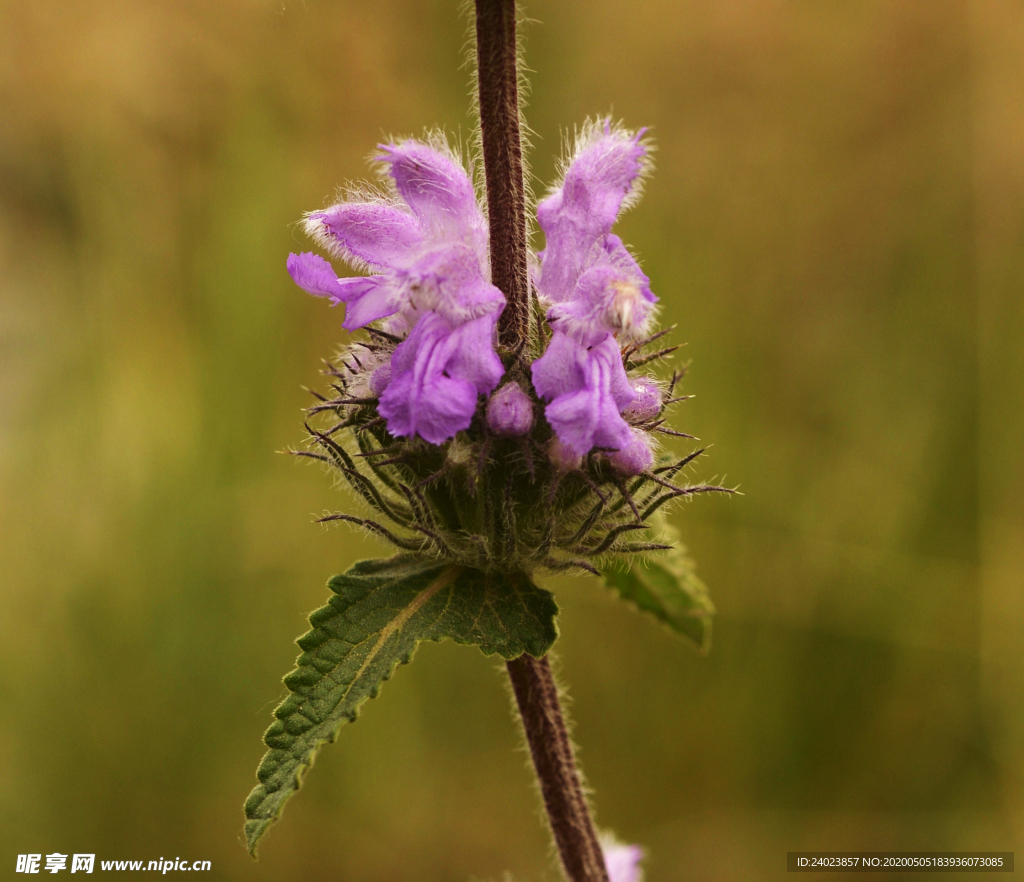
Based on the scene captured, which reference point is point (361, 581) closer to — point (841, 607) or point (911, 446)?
point (841, 607)

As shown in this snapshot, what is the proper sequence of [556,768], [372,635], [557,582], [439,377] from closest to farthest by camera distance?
[439,377] → [372,635] → [556,768] → [557,582]

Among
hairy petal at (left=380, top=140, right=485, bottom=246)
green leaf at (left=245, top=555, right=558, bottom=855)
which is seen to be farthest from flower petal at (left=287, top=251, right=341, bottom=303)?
green leaf at (left=245, top=555, right=558, bottom=855)

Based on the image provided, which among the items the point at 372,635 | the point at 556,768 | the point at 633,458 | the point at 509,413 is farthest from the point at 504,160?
the point at 556,768

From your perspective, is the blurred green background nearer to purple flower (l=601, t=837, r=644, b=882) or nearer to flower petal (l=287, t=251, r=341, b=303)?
purple flower (l=601, t=837, r=644, b=882)

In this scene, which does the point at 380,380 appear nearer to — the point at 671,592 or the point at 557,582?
the point at 671,592

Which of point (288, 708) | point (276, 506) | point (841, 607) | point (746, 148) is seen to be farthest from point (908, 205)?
point (288, 708)

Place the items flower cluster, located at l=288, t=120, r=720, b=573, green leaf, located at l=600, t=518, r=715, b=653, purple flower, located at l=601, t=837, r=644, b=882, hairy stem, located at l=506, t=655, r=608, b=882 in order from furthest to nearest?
purple flower, located at l=601, t=837, r=644, b=882
green leaf, located at l=600, t=518, r=715, b=653
hairy stem, located at l=506, t=655, r=608, b=882
flower cluster, located at l=288, t=120, r=720, b=573
